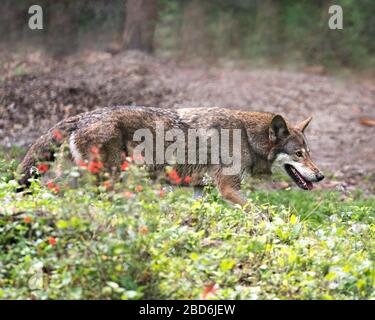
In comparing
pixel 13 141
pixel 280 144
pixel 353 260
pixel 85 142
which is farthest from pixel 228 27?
pixel 353 260

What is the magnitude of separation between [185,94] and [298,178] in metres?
7.06

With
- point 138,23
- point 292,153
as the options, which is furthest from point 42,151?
point 138,23

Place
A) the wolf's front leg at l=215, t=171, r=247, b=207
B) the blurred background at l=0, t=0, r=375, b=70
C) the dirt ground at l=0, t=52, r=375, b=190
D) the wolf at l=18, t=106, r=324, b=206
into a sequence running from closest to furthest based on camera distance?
1. the wolf at l=18, t=106, r=324, b=206
2. the wolf's front leg at l=215, t=171, r=247, b=207
3. the dirt ground at l=0, t=52, r=375, b=190
4. the blurred background at l=0, t=0, r=375, b=70

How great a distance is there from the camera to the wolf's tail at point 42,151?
304 inches

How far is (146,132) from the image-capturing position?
332 inches

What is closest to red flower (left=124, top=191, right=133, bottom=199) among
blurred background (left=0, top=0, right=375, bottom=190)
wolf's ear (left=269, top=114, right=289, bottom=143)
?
wolf's ear (left=269, top=114, right=289, bottom=143)

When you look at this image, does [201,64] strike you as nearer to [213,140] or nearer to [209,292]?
[213,140]

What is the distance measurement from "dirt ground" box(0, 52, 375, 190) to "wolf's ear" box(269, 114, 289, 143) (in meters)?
3.64

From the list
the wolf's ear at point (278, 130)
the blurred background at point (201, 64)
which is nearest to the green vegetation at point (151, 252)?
the wolf's ear at point (278, 130)

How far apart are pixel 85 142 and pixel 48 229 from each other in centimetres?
260

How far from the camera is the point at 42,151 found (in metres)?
7.87

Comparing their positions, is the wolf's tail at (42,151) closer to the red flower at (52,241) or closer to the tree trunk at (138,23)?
the red flower at (52,241)

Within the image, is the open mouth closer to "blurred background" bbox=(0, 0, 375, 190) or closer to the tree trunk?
"blurred background" bbox=(0, 0, 375, 190)

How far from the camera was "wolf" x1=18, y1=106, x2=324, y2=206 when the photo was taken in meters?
8.07
